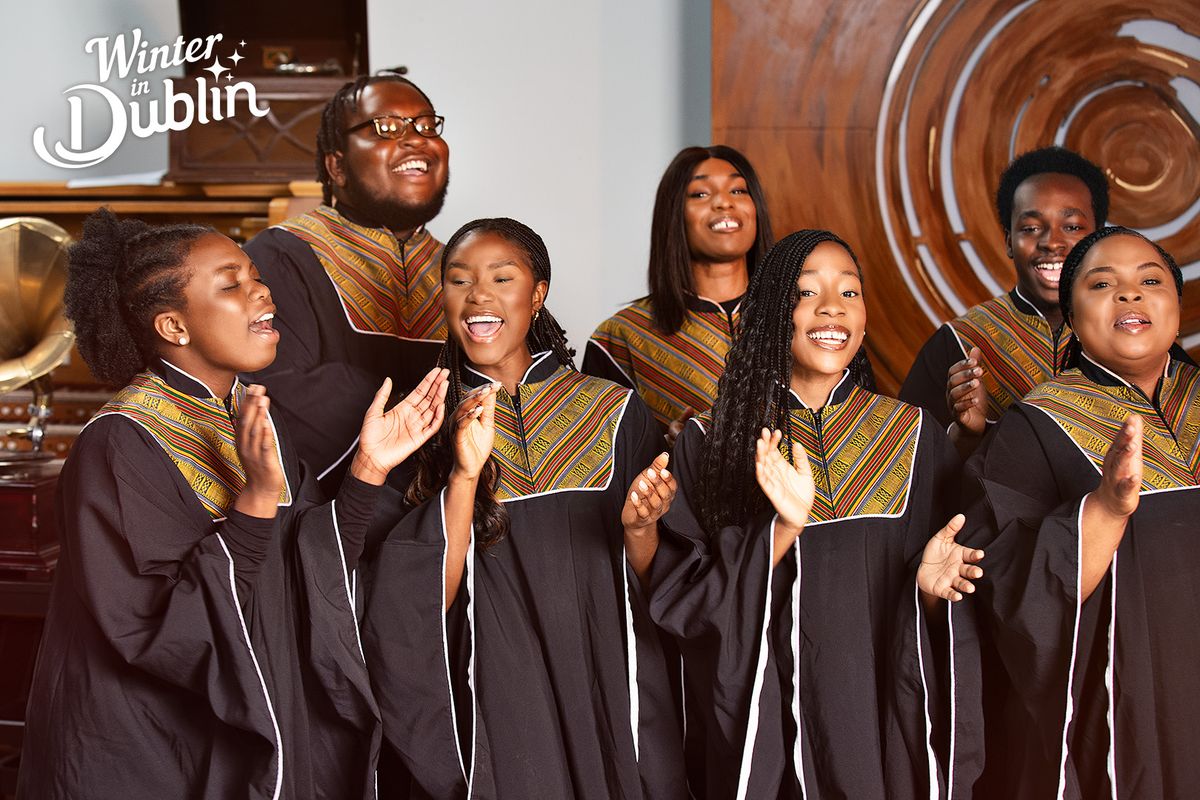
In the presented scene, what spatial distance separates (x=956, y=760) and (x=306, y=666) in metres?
1.38

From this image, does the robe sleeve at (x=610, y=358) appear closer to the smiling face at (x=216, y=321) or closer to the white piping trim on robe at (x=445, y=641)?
the white piping trim on robe at (x=445, y=641)

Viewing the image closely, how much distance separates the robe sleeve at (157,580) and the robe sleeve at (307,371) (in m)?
0.66

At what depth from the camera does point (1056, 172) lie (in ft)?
10.8

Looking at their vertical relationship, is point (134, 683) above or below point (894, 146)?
below

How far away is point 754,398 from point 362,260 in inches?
52.0

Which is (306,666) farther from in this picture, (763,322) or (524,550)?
(763,322)

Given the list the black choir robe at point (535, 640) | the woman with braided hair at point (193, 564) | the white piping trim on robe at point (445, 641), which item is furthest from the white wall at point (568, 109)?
the white piping trim on robe at point (445, 641)

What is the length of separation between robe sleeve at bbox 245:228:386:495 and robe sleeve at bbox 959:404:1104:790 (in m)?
1.60

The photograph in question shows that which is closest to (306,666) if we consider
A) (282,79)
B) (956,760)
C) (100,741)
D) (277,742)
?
(277,742)

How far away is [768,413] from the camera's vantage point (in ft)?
8.62

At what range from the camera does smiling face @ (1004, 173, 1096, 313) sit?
314 cm

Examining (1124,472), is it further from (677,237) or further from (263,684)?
(263,684)

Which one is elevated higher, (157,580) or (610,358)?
(610,358)

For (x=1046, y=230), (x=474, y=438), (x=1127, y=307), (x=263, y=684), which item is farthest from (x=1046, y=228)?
(x=263, y=684)
